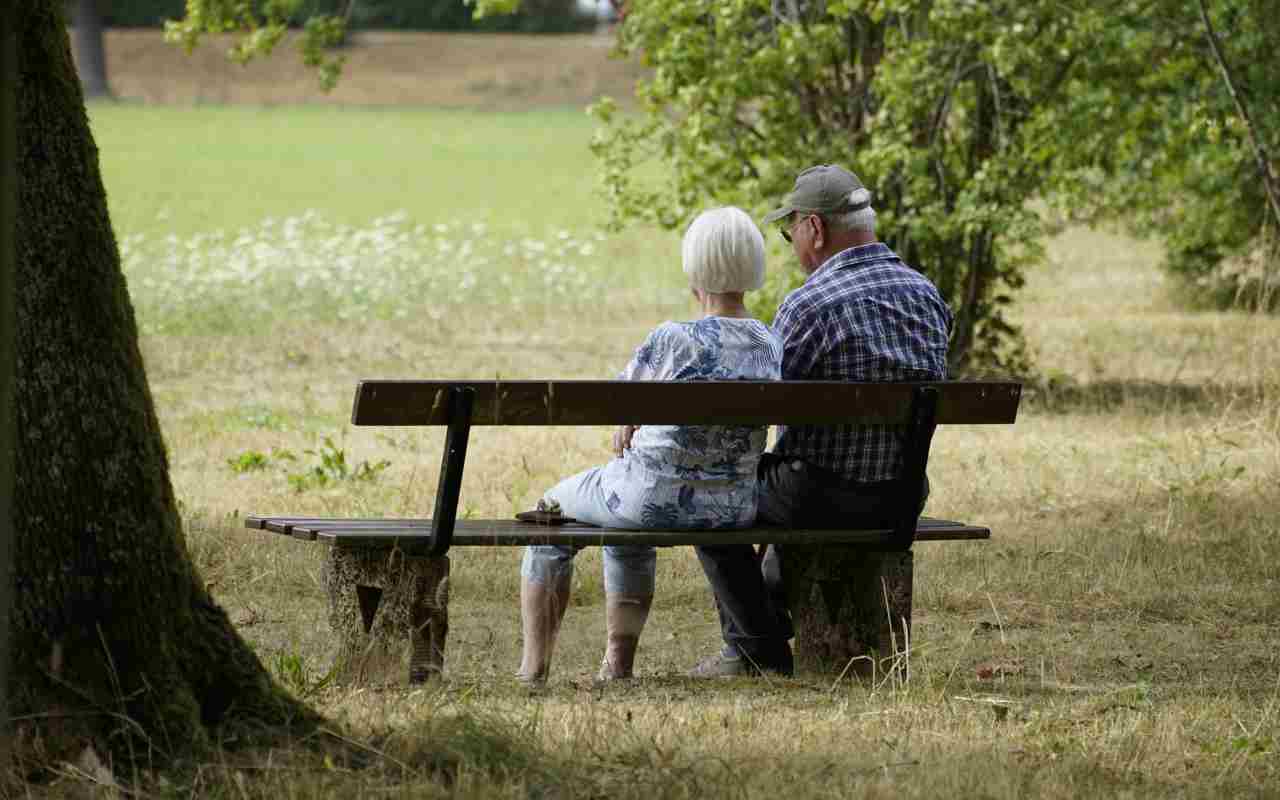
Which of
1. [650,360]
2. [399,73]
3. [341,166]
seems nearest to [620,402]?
[650,360]

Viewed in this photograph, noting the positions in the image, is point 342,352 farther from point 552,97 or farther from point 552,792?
point 552,97

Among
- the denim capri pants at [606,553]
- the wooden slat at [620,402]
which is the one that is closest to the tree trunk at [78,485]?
the wooden slat at [620,402]

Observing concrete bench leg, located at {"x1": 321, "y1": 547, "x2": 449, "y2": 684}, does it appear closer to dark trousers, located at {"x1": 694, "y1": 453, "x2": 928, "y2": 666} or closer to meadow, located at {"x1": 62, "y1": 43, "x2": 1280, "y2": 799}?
meadow, located at {"x1": 62, "y1": 43, "x2": 1280, "y2": 799}

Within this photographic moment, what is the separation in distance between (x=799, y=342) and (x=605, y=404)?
85 cm

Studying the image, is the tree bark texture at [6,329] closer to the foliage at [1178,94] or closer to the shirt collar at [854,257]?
the shirt collar at [854,257]

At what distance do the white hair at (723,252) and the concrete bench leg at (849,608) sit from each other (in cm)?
85

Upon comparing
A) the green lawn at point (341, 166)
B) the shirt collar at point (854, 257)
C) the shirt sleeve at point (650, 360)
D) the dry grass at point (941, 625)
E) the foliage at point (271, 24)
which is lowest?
the green lawn at point (341, 166)

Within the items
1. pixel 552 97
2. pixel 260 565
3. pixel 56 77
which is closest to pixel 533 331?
pixel 260 565

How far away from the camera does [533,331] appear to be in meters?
19.1

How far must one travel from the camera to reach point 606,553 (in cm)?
562

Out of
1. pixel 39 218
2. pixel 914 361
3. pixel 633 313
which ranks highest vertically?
pixel 39 218

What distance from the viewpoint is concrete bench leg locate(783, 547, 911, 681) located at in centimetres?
555

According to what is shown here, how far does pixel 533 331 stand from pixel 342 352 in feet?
8.84

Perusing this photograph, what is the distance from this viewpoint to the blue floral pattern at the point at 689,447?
5.32m
